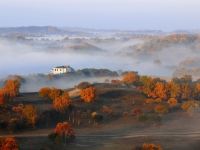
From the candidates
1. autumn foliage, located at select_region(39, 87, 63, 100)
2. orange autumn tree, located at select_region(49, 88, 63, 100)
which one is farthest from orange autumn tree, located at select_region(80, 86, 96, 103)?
orange autumn tree, located at select_region(49, 88, 63, 100)

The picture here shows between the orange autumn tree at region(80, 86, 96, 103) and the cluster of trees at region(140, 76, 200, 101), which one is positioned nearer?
the orange autumn tree at region(80, 86, 96, 103)

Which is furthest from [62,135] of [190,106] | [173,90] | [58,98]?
[173,90]

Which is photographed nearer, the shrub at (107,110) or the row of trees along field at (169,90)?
the shrub at (107,110)

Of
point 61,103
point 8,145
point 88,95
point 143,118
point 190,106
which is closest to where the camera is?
point 8,145

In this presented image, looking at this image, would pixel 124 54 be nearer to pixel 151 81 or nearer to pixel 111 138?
pixel 151 81

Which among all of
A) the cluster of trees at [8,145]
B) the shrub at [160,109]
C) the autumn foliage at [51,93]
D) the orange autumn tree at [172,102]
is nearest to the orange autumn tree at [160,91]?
the orange autumn tree at [172,102]

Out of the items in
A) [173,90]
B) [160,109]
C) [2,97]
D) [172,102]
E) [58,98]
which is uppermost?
[2,97]

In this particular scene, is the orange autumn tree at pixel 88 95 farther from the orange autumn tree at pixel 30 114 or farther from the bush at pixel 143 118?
the orange autumn tree at pixel 30 114

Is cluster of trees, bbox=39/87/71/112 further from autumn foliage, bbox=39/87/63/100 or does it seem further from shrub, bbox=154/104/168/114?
shrub, bbox=154/104/168/114

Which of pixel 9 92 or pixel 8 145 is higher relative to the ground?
pixel 8 145

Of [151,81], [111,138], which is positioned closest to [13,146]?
[111,138]

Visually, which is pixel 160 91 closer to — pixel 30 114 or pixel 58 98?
pixel 58 98
